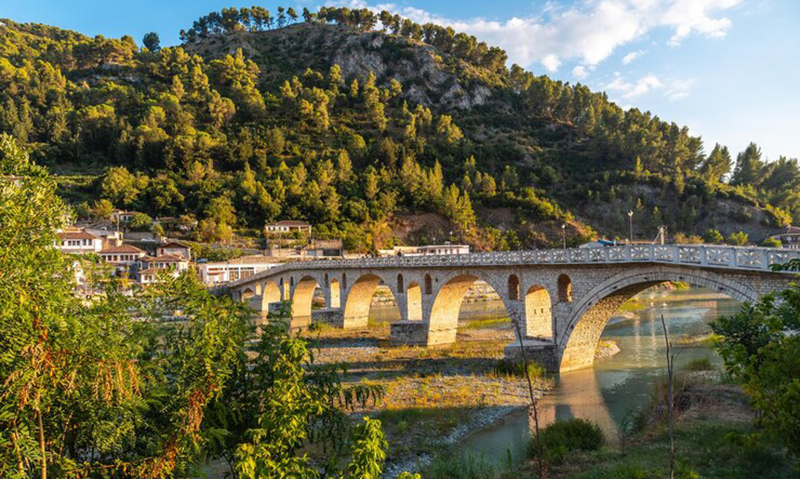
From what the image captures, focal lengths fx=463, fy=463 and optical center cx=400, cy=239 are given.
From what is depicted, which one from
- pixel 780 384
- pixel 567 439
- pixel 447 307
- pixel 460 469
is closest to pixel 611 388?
pixel 567 439

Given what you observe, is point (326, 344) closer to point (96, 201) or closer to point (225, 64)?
point (96, 201)

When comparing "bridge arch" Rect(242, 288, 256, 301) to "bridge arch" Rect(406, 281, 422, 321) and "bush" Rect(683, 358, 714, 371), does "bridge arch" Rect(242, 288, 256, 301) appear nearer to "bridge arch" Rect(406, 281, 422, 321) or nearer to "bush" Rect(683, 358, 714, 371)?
"bridge arch" Rect(406, 281, 422, 321)

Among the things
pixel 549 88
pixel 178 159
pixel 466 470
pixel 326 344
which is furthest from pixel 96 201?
pixel 549 88

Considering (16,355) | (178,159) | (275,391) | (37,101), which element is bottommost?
(275,391)

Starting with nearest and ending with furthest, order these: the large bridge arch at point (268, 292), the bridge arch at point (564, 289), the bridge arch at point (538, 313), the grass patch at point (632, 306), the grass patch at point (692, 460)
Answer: the grass patch at point (692, 460), the bridge arch at point (564, 289), the bridge arch at point (538, 313), the grass patch at point (632, 306), the large bridge arch at point (268, 292)

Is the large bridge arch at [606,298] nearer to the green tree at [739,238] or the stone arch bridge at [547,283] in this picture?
the stone arch bridge at [547,283]

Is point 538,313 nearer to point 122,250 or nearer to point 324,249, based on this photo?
point 324,249

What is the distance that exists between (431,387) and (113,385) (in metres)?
19.4

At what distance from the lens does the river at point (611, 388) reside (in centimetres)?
1656

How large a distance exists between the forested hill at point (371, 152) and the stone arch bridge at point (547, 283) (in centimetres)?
3292

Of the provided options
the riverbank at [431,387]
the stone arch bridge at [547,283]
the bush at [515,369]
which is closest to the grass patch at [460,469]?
the riverbank at [431,387]

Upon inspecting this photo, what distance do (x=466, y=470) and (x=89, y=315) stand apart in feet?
36.3

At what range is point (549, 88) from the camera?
12462 cm

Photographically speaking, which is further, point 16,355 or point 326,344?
point 326,344
